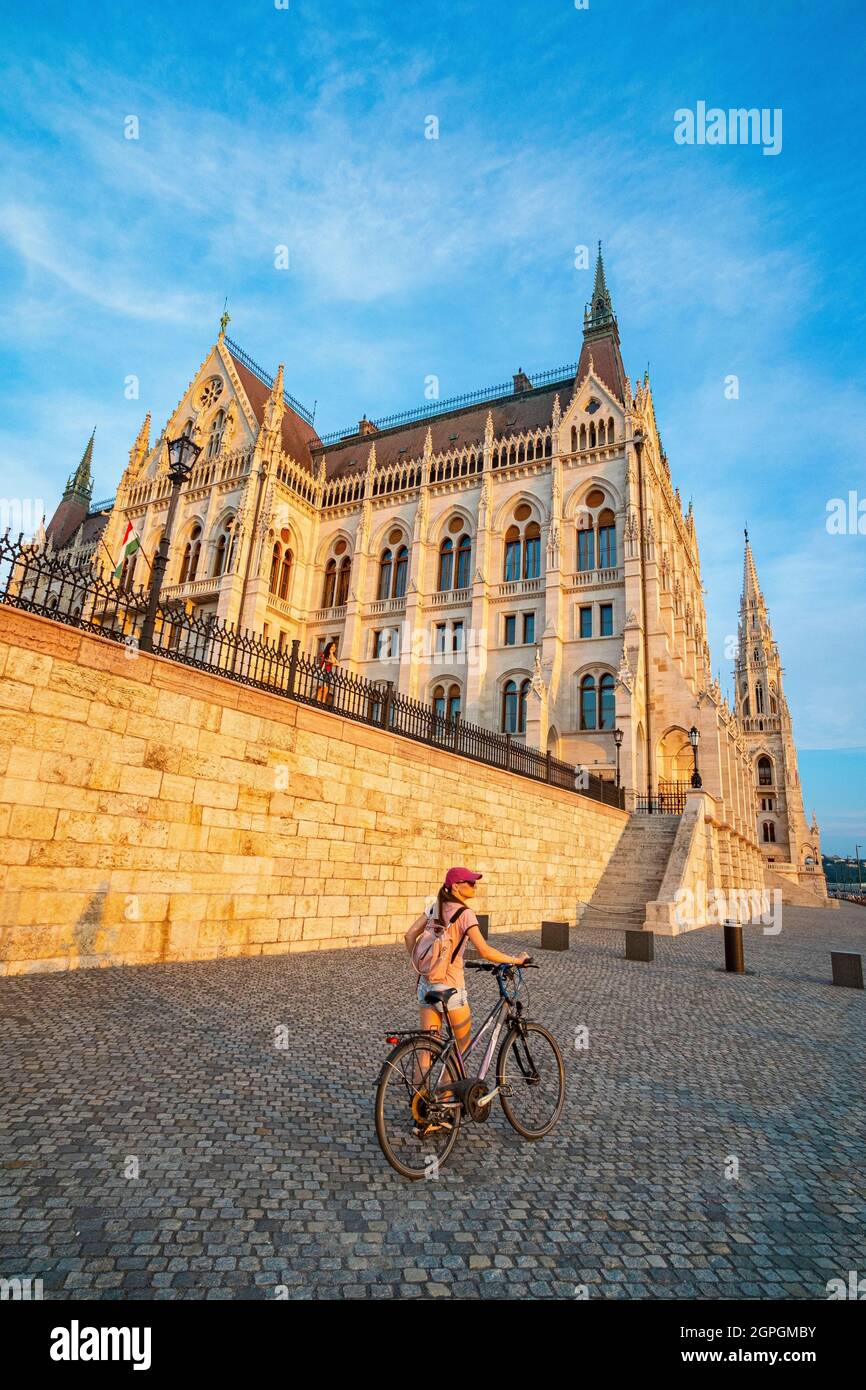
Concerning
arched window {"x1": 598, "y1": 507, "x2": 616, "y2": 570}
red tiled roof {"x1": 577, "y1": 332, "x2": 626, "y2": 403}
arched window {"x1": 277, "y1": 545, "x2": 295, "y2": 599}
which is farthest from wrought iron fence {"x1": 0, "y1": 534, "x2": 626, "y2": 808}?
red tiled roof {"x1": 577, "y1": 332, "x2": 626, "y2": 403}

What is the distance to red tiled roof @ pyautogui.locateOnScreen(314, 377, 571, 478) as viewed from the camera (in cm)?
3722

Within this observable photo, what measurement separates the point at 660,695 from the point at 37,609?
86.3ft

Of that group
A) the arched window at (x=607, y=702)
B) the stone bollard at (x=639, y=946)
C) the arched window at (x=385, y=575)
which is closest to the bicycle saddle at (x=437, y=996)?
the stone bollard at (x=639, y=946)

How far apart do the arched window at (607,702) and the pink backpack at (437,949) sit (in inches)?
1019

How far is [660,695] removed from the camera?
28875mm

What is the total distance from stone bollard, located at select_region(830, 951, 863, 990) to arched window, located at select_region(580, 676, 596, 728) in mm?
19357

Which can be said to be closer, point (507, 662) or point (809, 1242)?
point (809, 1242)

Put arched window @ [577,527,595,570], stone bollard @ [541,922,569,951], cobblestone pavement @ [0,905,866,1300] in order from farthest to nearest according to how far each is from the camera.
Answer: arched window @ [577,527,595,570]
stone bollard @ [541,922,569,951]
cobblestone pavement @ [0,905,866,1300]

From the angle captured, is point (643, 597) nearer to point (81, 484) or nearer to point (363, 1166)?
point (363, 1166)

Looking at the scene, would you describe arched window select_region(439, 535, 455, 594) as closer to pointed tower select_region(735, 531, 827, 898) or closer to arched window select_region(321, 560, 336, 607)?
arched window select_region(321, 560, 336, 607)

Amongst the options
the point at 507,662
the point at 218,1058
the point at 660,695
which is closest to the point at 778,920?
the point at 660,695
